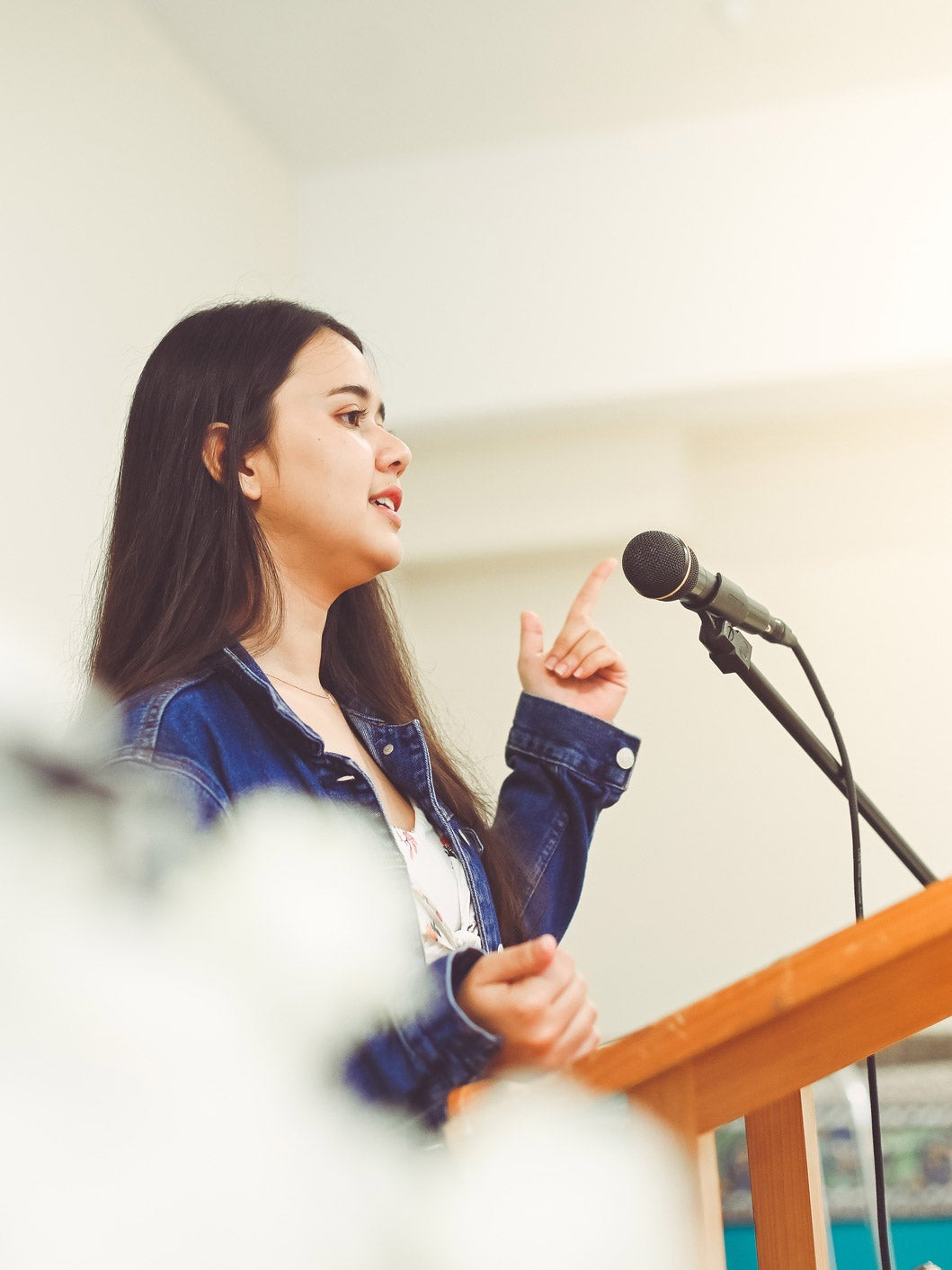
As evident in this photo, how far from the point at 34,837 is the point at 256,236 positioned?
6.37 feet

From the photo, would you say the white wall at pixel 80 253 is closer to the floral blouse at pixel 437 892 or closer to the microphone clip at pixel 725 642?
the floral blouse at pixel 437 892

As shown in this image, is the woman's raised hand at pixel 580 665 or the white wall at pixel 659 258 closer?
the woman's raised hand at pixel 580 665

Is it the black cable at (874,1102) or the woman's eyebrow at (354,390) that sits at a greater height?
the woman's eyebrow at (354,390)

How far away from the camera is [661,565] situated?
1042 millimetres

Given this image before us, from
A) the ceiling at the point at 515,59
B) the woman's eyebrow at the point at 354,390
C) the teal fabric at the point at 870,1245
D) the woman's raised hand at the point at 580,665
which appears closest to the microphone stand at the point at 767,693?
the woman's raised hand at the point at 580,665

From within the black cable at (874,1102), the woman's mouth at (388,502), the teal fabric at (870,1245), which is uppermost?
the woman's mouth at (388,502)

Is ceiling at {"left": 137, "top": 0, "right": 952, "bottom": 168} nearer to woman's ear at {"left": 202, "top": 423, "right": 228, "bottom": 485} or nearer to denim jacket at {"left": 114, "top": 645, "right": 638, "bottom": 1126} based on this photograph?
woman's ear at {"left": 202, "top": 423, "right": 228, "bottom": 485}

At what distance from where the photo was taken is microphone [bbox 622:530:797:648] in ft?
3.41

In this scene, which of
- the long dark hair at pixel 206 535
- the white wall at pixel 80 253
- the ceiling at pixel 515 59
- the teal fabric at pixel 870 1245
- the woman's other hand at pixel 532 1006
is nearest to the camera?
the woman's other hand at pixel 532 1006

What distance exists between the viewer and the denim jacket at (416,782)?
71 centimetres

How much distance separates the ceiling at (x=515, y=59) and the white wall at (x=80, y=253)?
17 centimetres

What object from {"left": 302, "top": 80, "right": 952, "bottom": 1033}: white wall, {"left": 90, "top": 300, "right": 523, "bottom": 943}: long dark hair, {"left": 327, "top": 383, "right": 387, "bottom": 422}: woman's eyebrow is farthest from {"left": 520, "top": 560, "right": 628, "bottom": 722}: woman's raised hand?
{"left": 302, "top": 80, "right": 952, "bottom": 1033}: white wall

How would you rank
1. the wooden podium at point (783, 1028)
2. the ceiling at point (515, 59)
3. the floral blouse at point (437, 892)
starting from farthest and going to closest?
the ceiling at point (515, 59) → the floral blouse at point (437, 892) → the wooden podium at point (783, 1028)

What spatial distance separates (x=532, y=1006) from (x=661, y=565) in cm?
48
